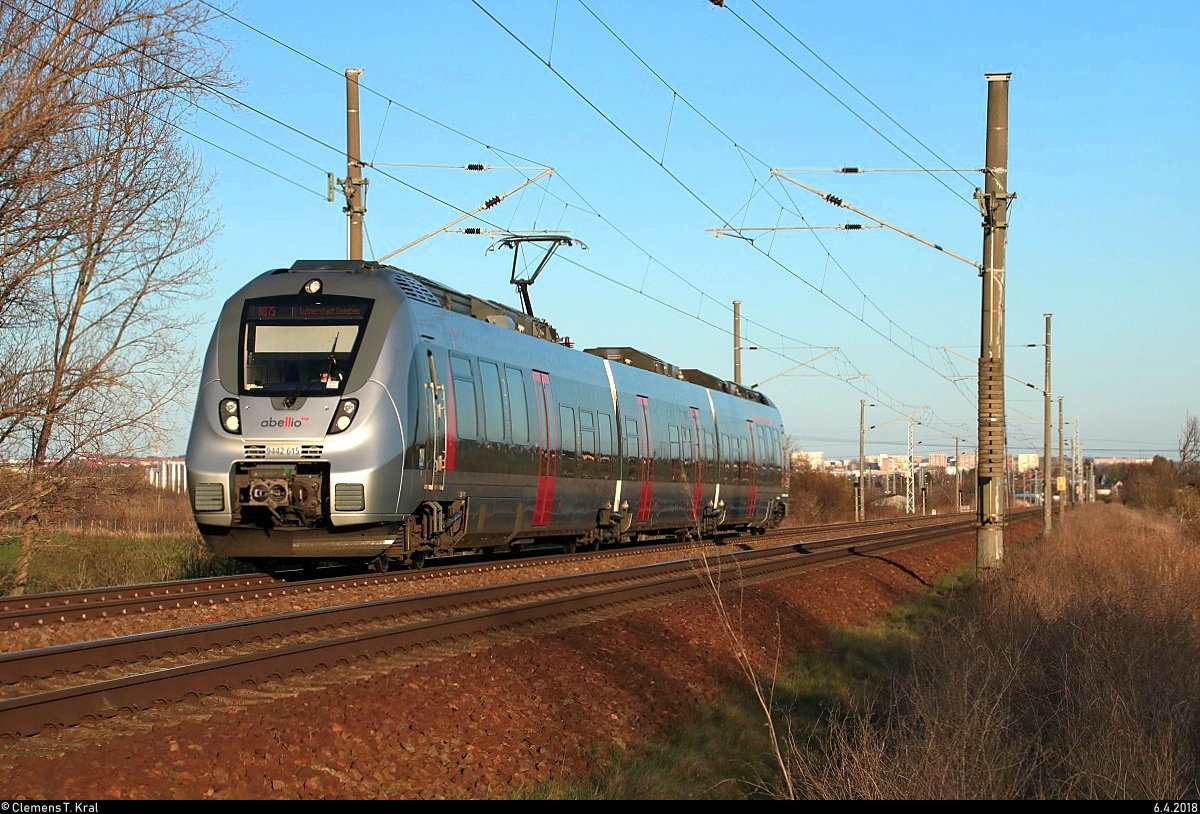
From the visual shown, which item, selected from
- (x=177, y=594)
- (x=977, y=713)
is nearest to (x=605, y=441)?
(x=177, y=594)

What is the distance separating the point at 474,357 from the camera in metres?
17.9

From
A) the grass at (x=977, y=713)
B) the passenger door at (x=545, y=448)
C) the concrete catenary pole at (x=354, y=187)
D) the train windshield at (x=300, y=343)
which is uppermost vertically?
the concrete catenary pole at (x=354, y=187)

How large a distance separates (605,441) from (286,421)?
9.47 meters

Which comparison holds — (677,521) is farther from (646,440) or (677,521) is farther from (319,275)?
(319,275)

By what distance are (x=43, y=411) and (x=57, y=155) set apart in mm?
3595

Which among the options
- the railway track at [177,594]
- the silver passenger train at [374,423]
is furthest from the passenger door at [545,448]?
the railway track at [177,594]

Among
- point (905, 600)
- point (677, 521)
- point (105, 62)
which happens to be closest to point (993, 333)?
point (905, 600)

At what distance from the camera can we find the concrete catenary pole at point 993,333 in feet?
61.1

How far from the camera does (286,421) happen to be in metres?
14.8

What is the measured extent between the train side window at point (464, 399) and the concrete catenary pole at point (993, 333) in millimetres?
7392

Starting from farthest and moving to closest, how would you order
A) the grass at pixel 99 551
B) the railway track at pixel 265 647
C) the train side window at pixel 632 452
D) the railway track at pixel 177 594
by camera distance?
the train side window at pixel 632 452
the grass at pixel 99 551
the railway track at pixel 177 594
the railway track at pixel 265 647

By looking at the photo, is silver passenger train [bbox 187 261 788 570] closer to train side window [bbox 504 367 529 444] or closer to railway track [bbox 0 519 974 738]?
train side window [bbox 504 367 529 444]

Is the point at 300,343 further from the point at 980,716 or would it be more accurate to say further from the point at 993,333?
the point at 993,333

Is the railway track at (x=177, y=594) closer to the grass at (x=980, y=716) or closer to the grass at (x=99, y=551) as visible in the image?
the grass at (x=99, y=551)
